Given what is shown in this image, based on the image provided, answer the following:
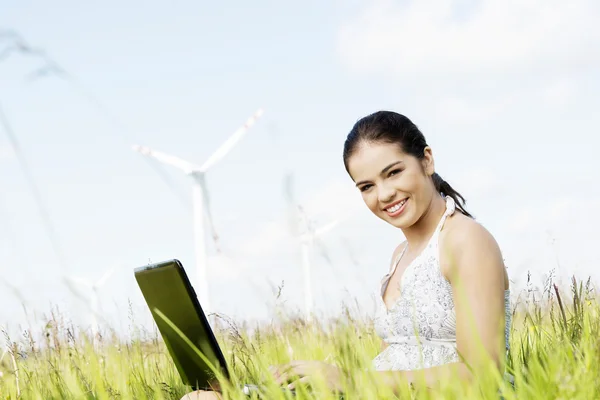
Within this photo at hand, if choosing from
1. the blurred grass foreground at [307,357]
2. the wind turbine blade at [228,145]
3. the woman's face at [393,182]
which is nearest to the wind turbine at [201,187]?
the wind turbine blade at [228,145]

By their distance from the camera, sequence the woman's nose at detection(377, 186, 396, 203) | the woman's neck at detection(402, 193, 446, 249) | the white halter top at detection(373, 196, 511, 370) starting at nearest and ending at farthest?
the white halter top at detection(373, 196, 511, 370)
the woman's nose at detection(377, 186, 396, 203)
the woman's neck at detection(402, 193, 446, 249)

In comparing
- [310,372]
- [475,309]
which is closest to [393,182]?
[475,309]

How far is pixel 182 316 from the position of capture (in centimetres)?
331

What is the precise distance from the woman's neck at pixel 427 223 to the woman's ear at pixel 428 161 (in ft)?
→ 0.42

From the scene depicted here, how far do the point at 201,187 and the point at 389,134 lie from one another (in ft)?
46.2

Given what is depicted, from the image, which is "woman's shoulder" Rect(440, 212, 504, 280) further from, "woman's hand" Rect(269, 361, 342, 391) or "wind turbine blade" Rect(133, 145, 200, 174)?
"wind turbine blade" Rect(133, 145, 200, 174)

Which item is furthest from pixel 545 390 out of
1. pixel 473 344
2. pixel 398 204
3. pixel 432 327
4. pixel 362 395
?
pixel 398 204

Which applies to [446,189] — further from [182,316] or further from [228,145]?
[228,145]

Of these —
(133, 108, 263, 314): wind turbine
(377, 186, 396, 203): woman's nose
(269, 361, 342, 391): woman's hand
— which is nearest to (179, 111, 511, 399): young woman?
(377, 186, 396, 203): woman's nose

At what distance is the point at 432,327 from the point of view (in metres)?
3.74

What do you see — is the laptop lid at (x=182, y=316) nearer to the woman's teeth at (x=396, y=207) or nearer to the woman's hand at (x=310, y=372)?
the woman's hand at (x=310, y=372)

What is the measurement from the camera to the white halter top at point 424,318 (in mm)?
3703

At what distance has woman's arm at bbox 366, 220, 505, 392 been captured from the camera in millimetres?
3207

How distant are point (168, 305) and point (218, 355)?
14.0 inches
